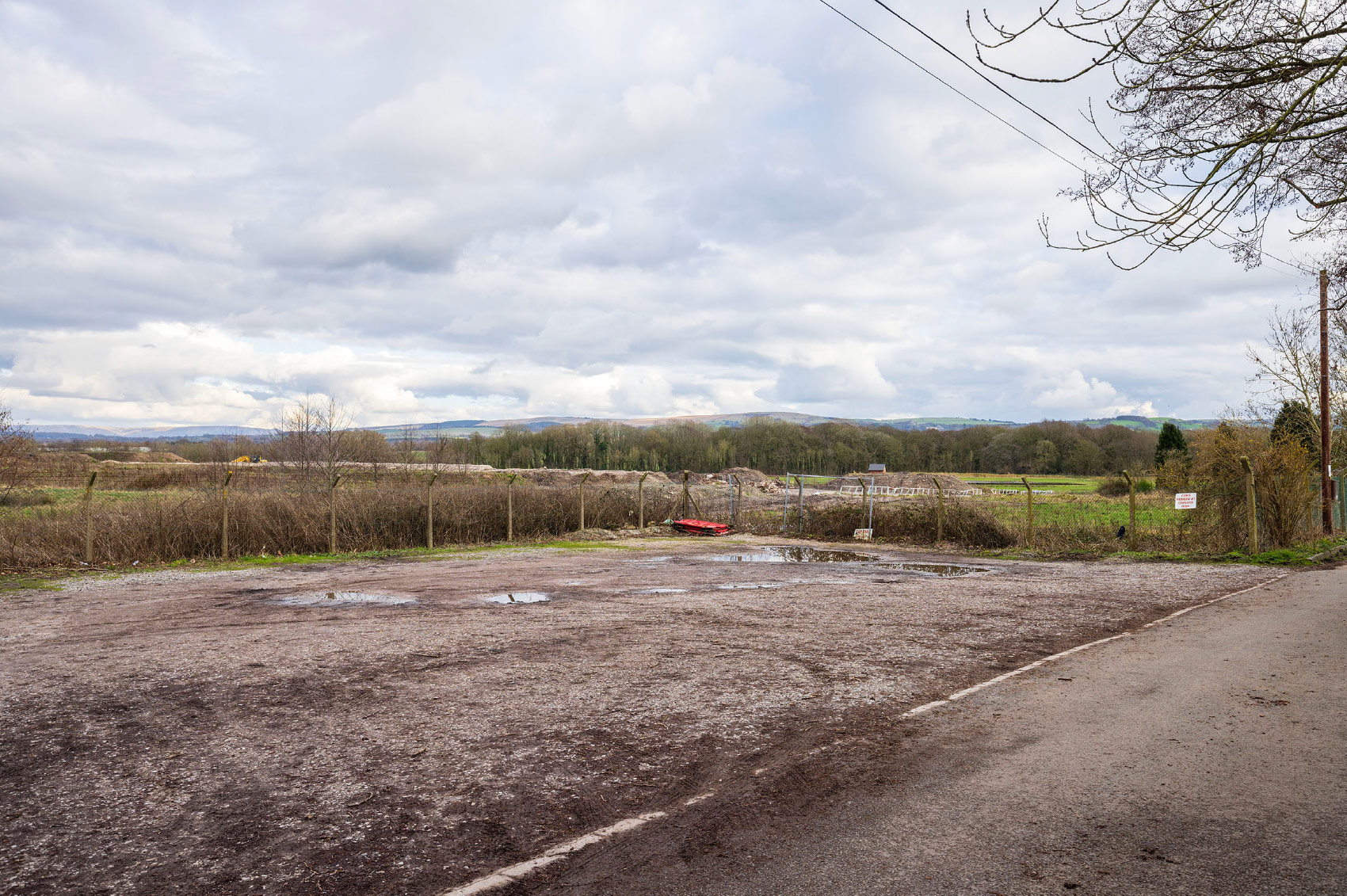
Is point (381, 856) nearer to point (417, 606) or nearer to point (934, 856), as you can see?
point (934, 856)

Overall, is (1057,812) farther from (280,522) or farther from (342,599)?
(280,522)

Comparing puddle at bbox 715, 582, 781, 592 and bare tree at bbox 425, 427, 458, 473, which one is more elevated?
bare tree at bbox 425, 427, 458, 473

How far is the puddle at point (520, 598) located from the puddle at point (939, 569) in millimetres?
7558

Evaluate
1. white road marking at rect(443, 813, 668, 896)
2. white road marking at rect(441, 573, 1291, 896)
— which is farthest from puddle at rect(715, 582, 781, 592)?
white road marking at rect(443, 813, 668, 896)

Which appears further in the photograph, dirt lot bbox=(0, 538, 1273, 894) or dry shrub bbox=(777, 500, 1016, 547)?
dry shrub bbox=(777, 500, 1016, 547)

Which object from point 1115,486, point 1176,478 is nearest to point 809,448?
point 1115,486

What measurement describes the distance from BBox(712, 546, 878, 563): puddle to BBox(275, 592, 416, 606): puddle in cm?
832

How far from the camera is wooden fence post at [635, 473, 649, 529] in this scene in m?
27.7

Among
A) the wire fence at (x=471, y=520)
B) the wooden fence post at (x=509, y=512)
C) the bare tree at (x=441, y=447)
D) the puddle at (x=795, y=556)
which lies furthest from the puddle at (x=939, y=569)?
the bare tree at (x=441, y=447)

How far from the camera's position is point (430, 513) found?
2169 cm

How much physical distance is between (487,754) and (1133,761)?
4017mm

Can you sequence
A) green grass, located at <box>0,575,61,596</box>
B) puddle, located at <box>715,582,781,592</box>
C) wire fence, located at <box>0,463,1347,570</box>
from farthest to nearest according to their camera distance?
wire fence, located at <box>0,463,1347,570</box>, green grass, located at <box>0,575,61,596</box>, puddle, located at <box>715,582,781,592</box>

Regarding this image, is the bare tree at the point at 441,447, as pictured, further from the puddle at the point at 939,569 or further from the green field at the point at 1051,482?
the puddle at the point at 939,569

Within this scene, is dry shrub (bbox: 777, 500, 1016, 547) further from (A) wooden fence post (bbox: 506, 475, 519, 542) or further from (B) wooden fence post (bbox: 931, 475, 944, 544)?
(A) wooden fence post (bbox: 506, 475, 519, 542)
